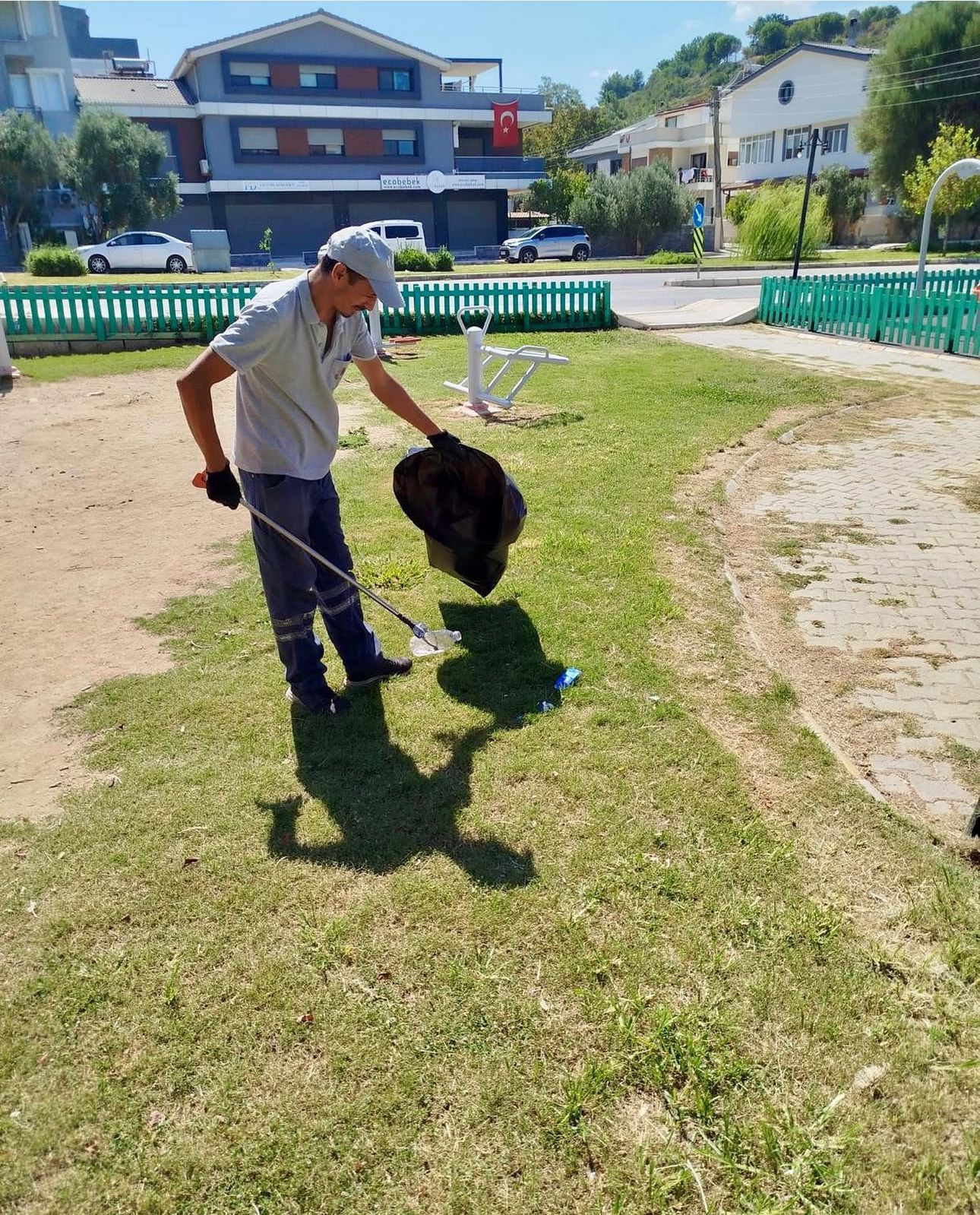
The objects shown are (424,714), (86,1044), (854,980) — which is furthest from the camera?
(424,714)

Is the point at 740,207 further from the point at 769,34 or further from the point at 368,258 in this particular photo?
the point at 769,34

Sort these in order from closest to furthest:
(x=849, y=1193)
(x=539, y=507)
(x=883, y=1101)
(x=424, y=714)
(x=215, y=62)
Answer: (x=849, y=1193)
(x=883, y=1101)
(x=424, y=714)
(x=539, y=507)
(x=215, y=62)

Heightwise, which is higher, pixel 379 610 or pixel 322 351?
pixel 322 351

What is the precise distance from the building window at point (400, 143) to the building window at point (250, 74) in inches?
260

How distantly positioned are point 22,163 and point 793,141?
45227mm

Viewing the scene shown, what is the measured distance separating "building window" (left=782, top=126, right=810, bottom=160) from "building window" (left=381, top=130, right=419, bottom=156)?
24.1m

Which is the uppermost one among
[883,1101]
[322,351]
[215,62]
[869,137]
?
[215,62]

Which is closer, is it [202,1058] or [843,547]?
[202,1058]

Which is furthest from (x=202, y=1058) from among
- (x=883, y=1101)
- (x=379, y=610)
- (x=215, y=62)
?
(x=215, y=62)

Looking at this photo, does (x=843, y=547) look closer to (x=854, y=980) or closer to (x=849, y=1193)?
(x=854, y=980)

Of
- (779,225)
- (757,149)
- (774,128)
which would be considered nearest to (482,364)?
(779,225)

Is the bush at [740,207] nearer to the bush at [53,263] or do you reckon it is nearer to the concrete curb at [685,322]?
the concrete curb at [685,322]

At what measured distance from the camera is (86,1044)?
7.64 ft

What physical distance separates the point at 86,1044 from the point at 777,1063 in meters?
1.77
